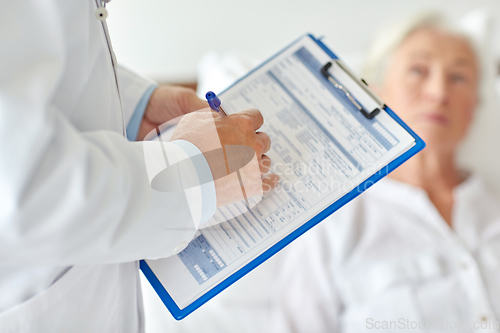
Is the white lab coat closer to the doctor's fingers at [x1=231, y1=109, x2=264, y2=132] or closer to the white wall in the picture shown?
the doctor's fingers at [x1=231, y1=109, x2=264, y2=132]

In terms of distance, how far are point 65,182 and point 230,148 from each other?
0.19 meters

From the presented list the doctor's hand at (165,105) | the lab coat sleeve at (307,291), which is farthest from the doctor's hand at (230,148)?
the lab coat sleeve at (307,291)

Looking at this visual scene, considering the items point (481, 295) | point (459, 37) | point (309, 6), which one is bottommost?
point (481, 295)

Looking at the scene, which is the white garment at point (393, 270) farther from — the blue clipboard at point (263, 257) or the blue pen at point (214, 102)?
the blue pen at point (214, 102)

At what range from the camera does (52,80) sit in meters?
0.29

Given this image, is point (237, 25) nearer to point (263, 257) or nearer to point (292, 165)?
point (292, 165)

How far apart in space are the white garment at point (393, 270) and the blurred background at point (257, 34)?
383 millimetres

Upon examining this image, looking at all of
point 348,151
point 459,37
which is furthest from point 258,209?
point 459,37

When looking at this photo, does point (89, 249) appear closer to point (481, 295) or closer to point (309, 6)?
point (481, 295)

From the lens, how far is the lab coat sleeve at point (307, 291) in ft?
2.75

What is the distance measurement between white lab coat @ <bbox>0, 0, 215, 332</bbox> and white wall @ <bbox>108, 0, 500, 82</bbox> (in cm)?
84

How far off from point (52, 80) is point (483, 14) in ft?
4.76

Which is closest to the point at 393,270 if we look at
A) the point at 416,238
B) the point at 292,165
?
the point at 416,238

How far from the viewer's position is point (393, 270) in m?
0.82
